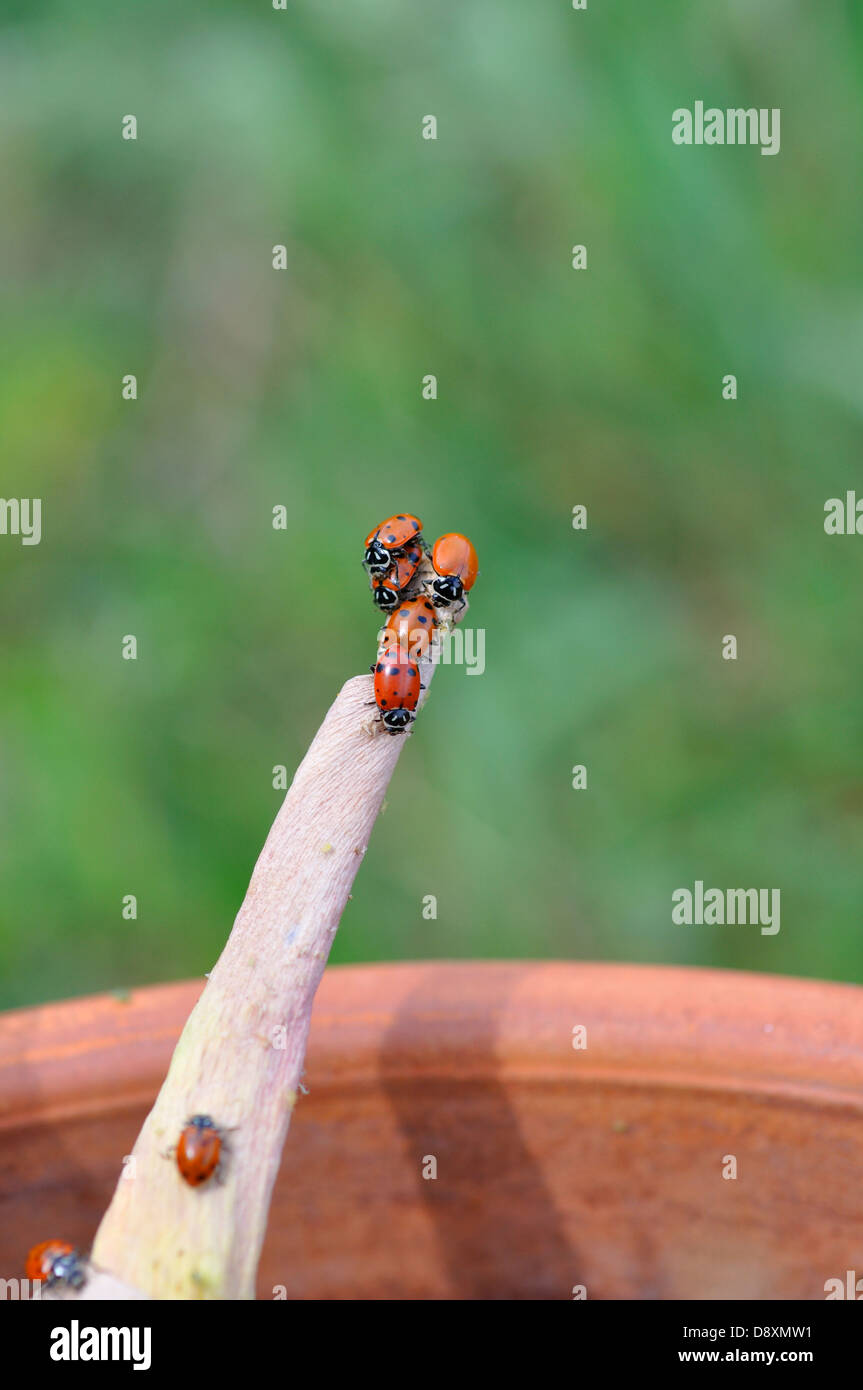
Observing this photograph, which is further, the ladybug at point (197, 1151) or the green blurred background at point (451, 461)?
the green blurred background at point (451, 461)

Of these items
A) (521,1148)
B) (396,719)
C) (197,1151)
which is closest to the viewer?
(197,1151)


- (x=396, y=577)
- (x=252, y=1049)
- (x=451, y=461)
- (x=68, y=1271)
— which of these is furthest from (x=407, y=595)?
(x=451, y=461)

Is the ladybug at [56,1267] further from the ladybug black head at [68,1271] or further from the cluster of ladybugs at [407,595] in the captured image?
the cluster of ladybugs at [407,595]

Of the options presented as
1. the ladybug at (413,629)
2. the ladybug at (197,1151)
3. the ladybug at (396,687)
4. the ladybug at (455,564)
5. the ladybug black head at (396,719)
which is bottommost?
the ladybug at (197,1151)

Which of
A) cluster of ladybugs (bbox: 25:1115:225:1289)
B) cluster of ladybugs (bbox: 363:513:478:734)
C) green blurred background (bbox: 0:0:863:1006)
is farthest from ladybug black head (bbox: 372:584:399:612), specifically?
green blurred background (bbox: 0:0:863:1006)

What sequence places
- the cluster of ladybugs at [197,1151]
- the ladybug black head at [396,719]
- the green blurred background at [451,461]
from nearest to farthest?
the cluster of ladybugs at [197,1151]
the ladybug black head at [396,719]
the green blurred background at [451,461]

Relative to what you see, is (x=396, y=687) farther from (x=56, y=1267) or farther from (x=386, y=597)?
(x=56, y=1267)

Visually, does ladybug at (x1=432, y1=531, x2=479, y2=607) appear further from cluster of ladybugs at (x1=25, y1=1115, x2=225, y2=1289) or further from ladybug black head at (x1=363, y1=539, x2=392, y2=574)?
cluster of ladybugs at (x1=25, y1=1115, x2=225, y2=1289)

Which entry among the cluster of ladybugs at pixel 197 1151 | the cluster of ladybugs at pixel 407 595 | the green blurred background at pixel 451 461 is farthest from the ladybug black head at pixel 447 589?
the green blurred background at pixel 451 461
